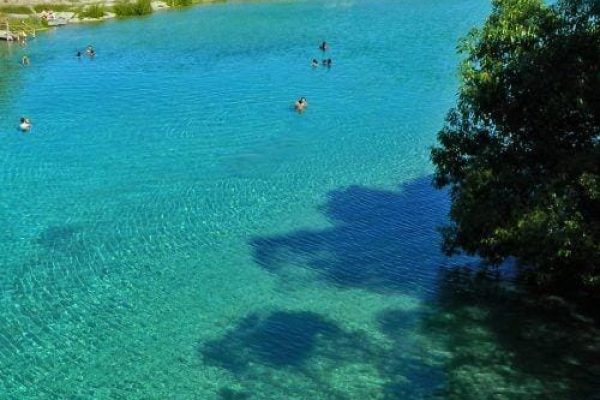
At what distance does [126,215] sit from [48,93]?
38.3m

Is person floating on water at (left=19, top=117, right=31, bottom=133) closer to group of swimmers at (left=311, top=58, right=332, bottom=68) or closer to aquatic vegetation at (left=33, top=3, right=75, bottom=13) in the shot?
group of swimmers at (left=311, top=58, right=332, bottom=68)

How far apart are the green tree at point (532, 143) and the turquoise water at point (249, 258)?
4.50m

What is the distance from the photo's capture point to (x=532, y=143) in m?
27.4

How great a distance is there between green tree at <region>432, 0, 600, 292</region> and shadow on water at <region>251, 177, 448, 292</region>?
3.87 metres

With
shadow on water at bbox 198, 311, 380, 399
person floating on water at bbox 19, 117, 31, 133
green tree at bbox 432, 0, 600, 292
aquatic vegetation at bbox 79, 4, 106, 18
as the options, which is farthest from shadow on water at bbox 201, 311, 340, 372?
aquatic vegetation at bbox 79, 4, 106, 18

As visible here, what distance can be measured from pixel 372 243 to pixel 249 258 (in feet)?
23.5

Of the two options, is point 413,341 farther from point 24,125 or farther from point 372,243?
point 24,125

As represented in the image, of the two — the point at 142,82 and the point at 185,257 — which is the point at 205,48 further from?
the point at 185,257

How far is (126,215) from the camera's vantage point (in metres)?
40.6

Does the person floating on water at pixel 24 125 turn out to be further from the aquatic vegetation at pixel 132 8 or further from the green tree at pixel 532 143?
the aquatic vegetation at pixel 132 8

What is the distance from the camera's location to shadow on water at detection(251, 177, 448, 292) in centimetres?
3281

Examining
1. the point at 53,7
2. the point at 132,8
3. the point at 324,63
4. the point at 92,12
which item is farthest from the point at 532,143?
the point at 53,7

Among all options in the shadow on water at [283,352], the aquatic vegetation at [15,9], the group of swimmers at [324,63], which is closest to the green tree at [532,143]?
the shadow on water at [283,352]

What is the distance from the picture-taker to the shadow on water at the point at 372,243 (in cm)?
3281
